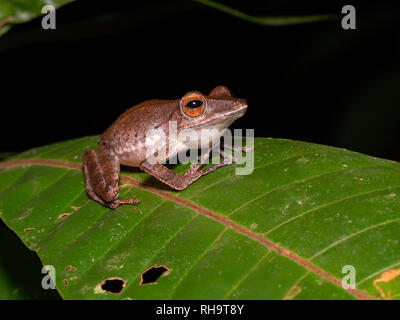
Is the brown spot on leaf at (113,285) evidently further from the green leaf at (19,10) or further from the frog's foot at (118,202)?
the green leaf at (19,10)

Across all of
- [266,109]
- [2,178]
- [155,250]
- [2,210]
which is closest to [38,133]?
[2,178]

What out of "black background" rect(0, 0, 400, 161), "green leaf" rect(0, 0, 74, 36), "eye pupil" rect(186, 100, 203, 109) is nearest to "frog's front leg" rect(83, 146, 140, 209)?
"eye pupil" rect(186, 100, 203, 109)

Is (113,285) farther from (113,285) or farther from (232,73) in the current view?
(232,73)

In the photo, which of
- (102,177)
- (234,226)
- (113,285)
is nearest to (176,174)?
(102,177)

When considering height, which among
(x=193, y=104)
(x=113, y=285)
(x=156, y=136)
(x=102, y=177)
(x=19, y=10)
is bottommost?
(x=113, y=285)

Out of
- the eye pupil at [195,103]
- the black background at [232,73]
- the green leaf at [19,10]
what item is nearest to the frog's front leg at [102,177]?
the eye pupil at [195,103]
